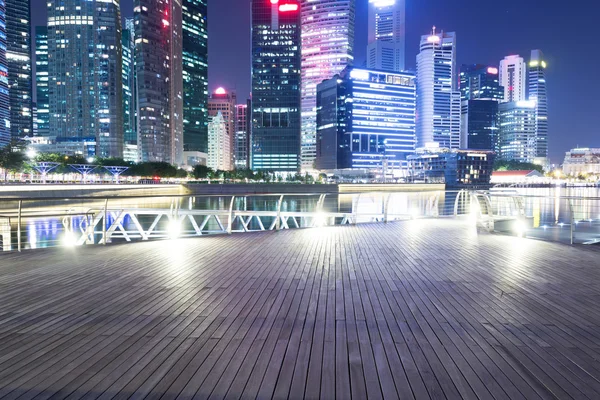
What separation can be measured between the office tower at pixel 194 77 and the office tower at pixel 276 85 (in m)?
30.6

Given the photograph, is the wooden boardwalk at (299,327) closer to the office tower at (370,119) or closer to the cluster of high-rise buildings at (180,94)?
the cluster of high-rise buildings at (180,94)

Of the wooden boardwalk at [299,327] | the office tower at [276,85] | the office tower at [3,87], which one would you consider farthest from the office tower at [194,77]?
the wooden boardwalk at [299,327]

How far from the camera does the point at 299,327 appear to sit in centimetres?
380

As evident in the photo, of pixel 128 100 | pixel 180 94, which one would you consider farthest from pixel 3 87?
pixel 128 100

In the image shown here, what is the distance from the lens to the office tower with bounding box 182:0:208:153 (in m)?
182

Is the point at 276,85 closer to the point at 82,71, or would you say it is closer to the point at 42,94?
the point at 82,71

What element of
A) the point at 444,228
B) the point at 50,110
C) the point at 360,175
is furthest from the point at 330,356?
the point at 50,110

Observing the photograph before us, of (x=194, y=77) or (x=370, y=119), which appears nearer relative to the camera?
(x=370, y=119)

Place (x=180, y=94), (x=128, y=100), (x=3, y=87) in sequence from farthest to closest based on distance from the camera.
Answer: (x=128, y=100) < (x=180, y=94) < (x=3, y=87)

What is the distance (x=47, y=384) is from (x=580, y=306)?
5.63 m

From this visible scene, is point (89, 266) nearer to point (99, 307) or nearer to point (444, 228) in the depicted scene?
point (99, 307)

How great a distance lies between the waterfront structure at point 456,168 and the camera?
149375mm

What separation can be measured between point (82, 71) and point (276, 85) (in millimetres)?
79523

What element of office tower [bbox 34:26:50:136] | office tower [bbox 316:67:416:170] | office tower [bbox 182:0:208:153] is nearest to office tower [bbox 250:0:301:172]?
office tower [bbox 316:67:416:170]
